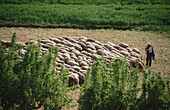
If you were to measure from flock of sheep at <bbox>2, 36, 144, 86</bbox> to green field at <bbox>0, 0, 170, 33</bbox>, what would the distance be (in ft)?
19.5

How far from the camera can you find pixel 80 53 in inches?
487

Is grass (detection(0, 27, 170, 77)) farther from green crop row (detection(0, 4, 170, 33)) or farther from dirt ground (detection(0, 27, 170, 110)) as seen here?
green crop row (detection(0, 4, 170, 33))

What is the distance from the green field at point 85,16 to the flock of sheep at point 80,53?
593 centimetres

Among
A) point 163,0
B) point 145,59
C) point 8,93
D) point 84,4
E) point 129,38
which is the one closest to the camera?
point 8,93

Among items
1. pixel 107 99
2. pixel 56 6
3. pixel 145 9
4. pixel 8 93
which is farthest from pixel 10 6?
pixel 107 99

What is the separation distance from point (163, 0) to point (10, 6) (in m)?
17.7

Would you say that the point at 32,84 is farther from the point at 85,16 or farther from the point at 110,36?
the point at 85,16

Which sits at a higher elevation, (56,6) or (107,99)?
(56,6)

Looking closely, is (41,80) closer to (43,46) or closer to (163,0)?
(43,46)

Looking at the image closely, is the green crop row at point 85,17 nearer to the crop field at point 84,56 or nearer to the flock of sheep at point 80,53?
the crop field at point 84,56

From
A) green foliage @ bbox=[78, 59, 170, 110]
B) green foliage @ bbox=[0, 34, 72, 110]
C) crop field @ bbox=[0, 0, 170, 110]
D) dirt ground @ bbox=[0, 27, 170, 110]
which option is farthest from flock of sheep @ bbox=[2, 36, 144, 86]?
green foliage @ bbox=[78, 59, 170, 110]

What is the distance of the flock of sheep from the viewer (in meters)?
10.8

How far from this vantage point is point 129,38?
674 inches

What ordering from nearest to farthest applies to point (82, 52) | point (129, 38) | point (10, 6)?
point (82, 52) → point (129, 38) → point (10, 6)
